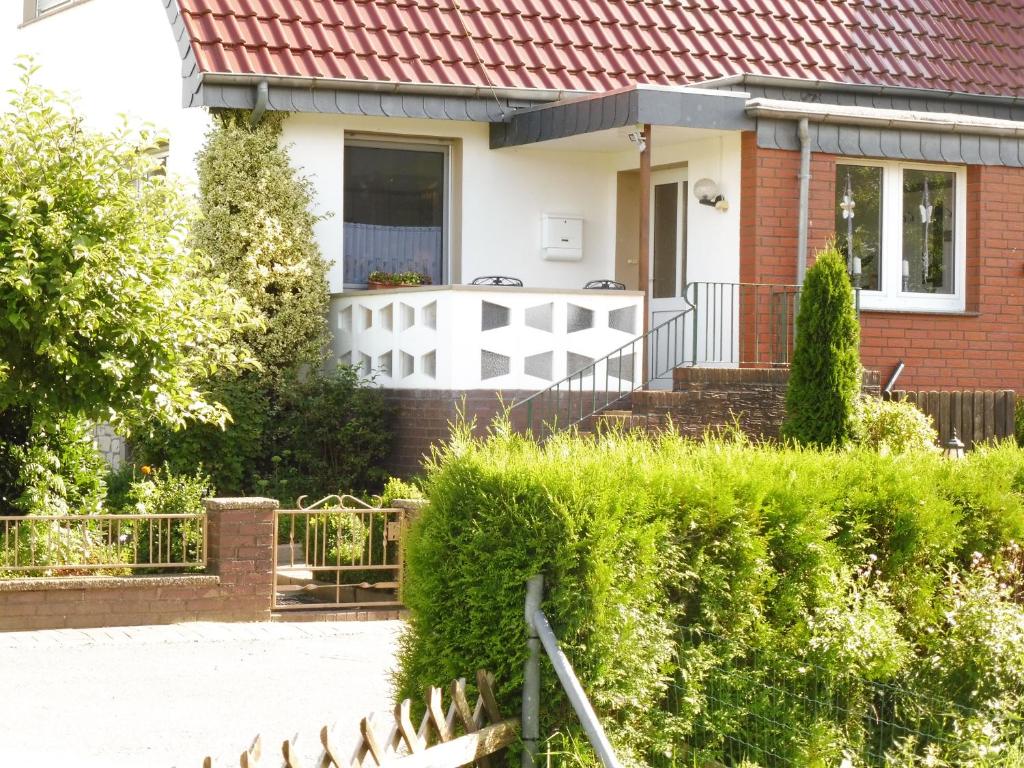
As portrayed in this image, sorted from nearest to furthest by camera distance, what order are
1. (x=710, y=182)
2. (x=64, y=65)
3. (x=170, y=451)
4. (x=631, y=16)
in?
(x=170, y=451)
(x=710, y=182)
(x=631, y=16)
(x=64, y=65)

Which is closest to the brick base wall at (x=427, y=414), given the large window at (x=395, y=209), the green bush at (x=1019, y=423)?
the large window at (x=395, y=209)

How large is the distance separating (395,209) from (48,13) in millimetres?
6775

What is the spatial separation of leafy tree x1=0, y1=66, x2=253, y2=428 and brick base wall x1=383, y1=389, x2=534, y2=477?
10.9ft

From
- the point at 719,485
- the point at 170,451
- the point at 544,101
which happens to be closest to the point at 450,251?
the point at 544,101

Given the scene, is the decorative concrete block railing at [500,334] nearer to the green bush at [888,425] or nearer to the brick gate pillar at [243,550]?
the green bush at [888,425]

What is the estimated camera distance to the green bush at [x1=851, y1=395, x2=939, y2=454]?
13.7 metres

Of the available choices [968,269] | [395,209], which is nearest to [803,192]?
[968,269]

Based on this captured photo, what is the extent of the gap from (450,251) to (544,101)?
1.96 m

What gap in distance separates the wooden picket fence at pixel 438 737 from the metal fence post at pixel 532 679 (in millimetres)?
67

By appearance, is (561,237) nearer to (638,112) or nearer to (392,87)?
(392,87)

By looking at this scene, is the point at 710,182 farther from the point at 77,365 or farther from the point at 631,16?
the point at 77,365

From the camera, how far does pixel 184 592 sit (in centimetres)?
1083

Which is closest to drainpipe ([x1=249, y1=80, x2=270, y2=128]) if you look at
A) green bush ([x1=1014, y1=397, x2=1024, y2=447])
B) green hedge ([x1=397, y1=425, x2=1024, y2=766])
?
green bush ([x1=1014, y1=397, x2=1024, y2=447])

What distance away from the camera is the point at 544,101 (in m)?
17.0
